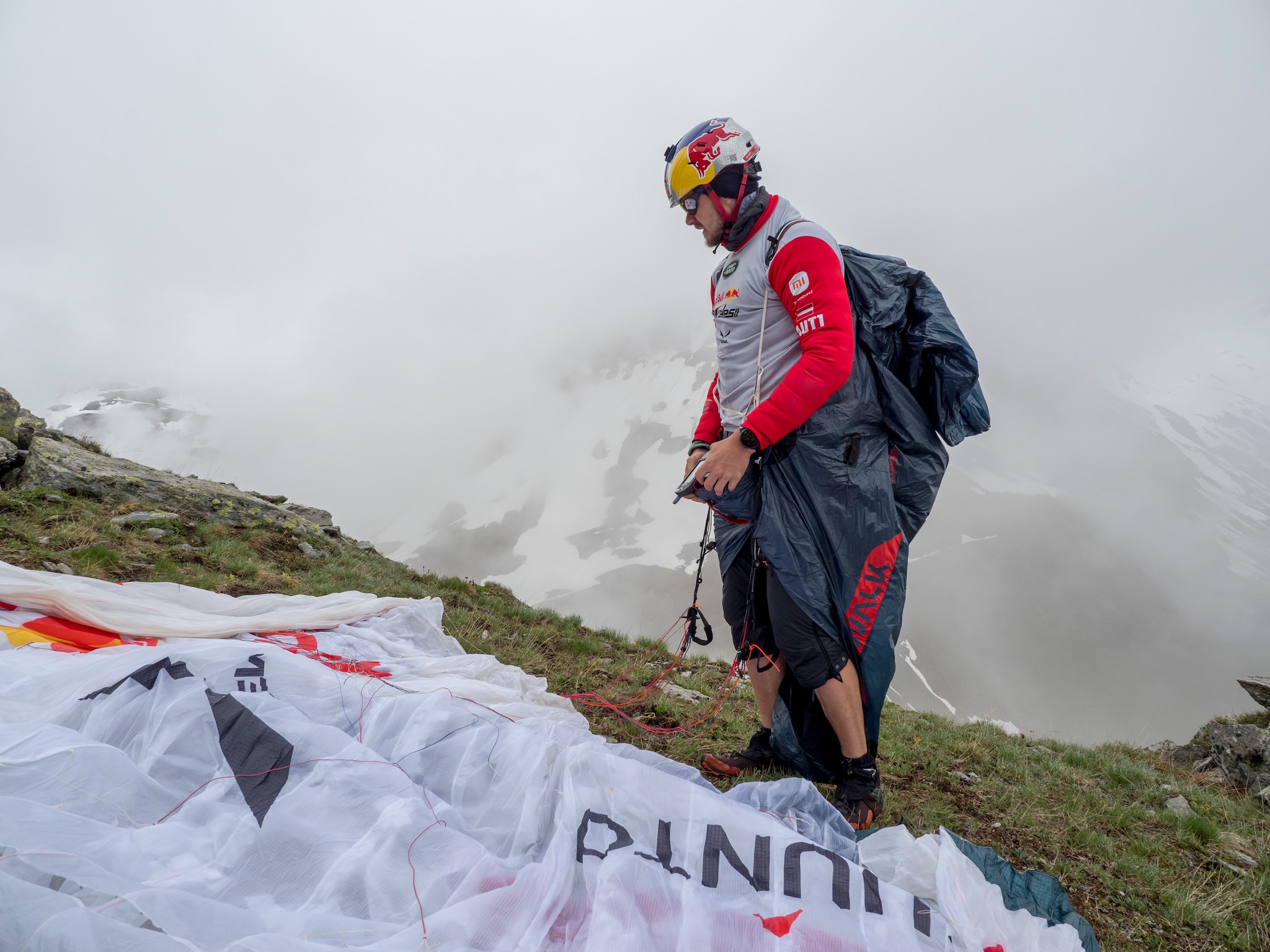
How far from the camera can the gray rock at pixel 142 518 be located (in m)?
5.45

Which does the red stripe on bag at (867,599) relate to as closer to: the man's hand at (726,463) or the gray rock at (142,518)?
the man's hand at (726,463)

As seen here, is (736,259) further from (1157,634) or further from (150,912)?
(1157,634)

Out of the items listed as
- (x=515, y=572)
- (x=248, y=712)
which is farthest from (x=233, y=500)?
(x=515, y=572)

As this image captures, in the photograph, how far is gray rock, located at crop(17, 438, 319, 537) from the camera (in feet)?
19.7

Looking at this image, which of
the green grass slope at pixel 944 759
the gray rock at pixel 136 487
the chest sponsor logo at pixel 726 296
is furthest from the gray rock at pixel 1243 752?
the gray rock at pixel 136 487

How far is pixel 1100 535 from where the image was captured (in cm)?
8219

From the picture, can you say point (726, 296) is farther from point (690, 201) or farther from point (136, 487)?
point (136, 487)

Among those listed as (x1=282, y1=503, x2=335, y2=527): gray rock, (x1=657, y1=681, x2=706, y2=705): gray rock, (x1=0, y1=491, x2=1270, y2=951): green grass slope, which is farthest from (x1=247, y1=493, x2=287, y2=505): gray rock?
(x1=657, y1=681, x2=706, y2=705): gray rock

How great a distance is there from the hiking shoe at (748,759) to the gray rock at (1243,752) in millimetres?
4527

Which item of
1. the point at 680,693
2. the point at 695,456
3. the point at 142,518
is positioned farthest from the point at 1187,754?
the point at 142,518

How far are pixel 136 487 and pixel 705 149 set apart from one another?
7.25 meters

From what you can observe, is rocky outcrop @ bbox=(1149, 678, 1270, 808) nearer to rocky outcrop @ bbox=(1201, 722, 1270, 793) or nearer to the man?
rocky outcrop @ bbox=(1201, 722, 1270, 793)

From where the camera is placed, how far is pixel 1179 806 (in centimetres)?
353

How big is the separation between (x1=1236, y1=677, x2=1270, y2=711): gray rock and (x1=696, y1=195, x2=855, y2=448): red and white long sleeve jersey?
7.89 meters
